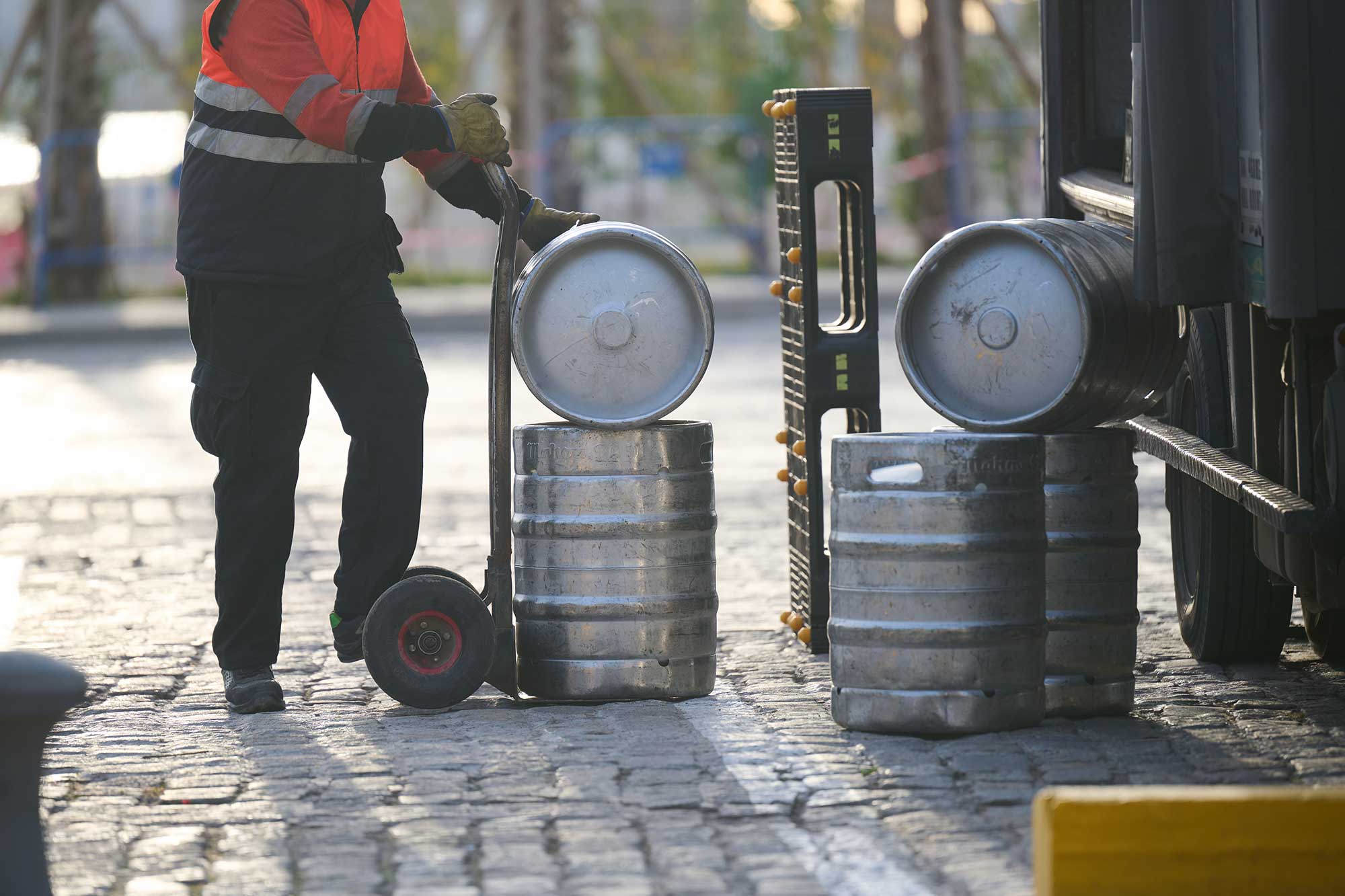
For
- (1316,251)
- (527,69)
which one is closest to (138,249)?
(527,69)

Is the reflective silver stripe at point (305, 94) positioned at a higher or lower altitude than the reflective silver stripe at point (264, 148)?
higher

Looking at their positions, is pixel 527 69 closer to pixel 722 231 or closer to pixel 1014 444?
pixel 722 231

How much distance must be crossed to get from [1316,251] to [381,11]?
2.46 m

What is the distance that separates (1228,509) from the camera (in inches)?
235

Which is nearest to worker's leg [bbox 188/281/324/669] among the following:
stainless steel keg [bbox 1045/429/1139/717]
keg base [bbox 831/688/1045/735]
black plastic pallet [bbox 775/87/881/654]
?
black plastic pallet [bbox 775/87/881/654]

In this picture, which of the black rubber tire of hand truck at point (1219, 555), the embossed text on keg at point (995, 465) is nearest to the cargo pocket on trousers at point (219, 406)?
the embossed text on keg at point (995, 465)

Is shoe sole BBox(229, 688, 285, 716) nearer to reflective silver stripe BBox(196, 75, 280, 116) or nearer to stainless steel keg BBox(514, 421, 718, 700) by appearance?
stainless steel keg BBox(514, 421, 718, 700)

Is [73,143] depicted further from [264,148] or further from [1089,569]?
[1089,569]

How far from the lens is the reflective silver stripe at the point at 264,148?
5598 millimetres

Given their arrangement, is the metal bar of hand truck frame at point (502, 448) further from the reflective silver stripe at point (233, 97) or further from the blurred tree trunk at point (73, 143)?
the blurred tree trunk at point (73, 143)

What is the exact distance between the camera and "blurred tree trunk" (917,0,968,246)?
25297 mm

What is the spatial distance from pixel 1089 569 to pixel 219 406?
217 centimetres

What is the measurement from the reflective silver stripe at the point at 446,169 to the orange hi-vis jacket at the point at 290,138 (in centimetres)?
18

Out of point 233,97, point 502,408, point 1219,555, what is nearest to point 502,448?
point 502,408
